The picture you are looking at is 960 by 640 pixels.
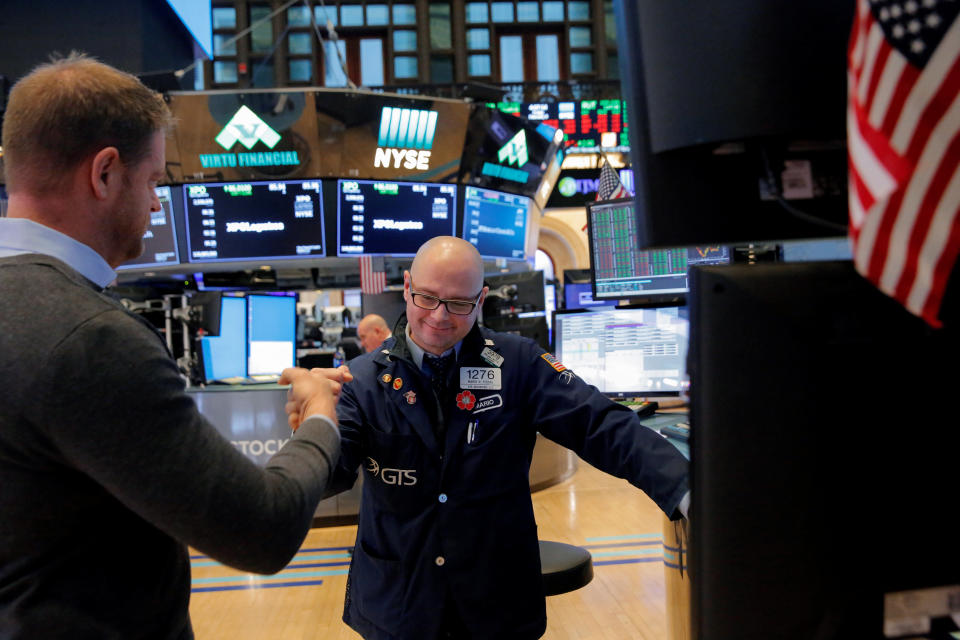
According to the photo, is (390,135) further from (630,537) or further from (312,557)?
(630,537)

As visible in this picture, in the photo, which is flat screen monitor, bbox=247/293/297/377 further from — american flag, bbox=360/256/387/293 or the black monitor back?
the black monitor back

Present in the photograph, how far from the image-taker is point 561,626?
330 centimetres

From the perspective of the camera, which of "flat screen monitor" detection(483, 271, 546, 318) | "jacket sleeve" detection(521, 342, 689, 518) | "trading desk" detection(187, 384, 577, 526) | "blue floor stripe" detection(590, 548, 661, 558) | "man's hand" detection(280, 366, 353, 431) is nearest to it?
"man's hand" detection(280, 366, 353, 431)

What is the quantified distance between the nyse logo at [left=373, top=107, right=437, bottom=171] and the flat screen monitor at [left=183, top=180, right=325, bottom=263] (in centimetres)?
71

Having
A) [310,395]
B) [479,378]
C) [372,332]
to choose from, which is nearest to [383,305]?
[372,332]

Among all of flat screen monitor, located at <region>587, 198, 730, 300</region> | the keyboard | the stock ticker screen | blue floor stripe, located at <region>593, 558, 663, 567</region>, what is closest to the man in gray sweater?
the keyboard

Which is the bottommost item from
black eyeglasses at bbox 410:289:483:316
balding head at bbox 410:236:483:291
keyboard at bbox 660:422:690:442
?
keyboard at bbox 660:422:690:442

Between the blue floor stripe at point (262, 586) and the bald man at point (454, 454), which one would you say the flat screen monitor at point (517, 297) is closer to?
the blue floor stripe at point (262, 586)

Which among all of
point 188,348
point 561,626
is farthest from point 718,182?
point 188,348

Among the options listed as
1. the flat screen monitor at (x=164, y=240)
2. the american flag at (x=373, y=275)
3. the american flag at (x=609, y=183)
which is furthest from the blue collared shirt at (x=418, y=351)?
the flat screen monitor at (x=164, y=240)

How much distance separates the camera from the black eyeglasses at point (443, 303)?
1.83 metres

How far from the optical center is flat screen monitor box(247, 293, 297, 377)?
5672mm

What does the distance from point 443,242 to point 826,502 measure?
4.37 feet

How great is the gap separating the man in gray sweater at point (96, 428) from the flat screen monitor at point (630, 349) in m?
2.27
